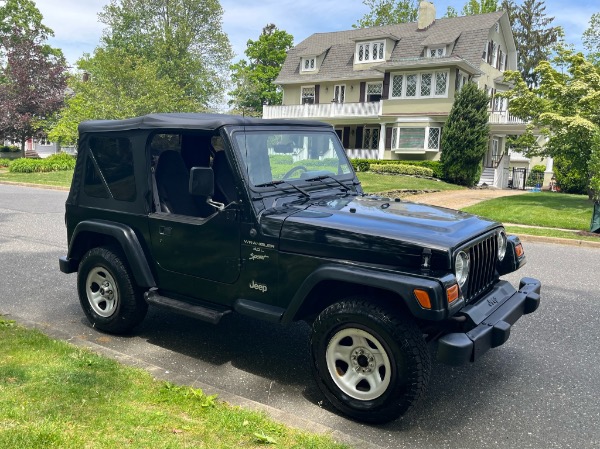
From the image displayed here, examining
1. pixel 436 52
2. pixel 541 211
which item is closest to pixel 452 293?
pixel 541 211

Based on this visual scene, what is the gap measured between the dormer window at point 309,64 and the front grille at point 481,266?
3662cm

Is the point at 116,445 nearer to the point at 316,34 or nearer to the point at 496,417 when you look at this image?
the point at 496,417

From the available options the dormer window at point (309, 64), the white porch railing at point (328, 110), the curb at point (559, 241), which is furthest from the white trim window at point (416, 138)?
the curb at point (559, 241)

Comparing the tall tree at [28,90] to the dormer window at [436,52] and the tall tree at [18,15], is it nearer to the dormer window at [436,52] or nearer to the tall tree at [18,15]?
the tall tree at [18,15]

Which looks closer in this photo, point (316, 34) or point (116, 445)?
point (116, 445)

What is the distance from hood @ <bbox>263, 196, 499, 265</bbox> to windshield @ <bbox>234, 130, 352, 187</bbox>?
15.6 inches

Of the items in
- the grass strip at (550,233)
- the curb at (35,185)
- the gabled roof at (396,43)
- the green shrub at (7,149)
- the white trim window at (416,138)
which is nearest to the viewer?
the grass strip at (550,233)

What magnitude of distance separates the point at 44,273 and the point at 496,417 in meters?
6.15

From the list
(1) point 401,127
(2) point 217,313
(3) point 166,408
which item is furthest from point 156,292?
(1) point 401,127

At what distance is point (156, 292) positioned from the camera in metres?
4.64

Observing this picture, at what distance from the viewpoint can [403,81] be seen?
3228 cm

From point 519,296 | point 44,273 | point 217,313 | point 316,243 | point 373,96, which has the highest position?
point 373,96

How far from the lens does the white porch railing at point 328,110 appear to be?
33594 mm

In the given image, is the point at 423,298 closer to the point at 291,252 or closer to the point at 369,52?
the point at 291,252
